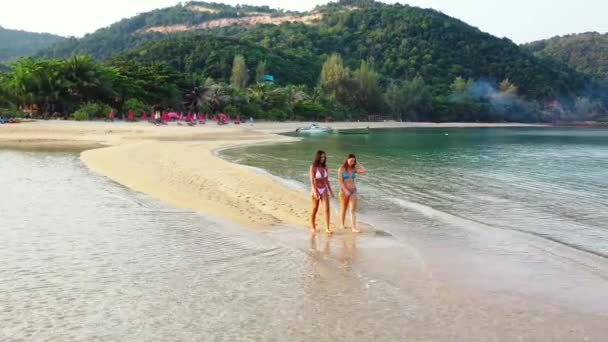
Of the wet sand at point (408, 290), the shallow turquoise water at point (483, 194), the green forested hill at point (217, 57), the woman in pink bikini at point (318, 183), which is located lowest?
the shallow turquoise water at point (483, 194)

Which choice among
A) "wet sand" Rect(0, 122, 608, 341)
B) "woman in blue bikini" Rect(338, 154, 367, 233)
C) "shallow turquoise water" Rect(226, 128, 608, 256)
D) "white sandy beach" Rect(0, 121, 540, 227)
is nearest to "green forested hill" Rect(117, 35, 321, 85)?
"white sandy beach" Rect(0, 121, 540, 227)

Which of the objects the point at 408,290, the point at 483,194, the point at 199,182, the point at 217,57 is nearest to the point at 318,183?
the point at 408,290

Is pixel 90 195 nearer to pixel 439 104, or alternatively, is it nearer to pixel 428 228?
pixel 428 228

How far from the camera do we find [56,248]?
392 inches

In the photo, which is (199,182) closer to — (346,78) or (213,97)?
(213,97)

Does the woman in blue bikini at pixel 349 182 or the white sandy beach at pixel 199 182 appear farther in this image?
the white sandy beach at pixel 199 182

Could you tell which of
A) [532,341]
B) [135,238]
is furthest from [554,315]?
[135,238]

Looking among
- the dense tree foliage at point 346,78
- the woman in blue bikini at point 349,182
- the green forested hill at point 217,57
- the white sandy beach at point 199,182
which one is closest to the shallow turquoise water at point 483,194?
the woman in blue bikini at point 349,182

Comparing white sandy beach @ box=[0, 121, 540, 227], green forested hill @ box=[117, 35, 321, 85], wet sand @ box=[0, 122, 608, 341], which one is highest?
green forested hill @ box=[117, 35, 321, 85]

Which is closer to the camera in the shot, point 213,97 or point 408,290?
point 408,290

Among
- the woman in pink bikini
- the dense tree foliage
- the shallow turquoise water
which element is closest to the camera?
the woman in pink bikini

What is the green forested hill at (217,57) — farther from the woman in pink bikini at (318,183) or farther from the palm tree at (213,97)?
the woman in pink bikini at (318,183)

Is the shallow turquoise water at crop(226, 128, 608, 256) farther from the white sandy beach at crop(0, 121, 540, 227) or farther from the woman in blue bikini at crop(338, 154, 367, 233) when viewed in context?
the white sandy beach at crop(0, 121, 540, 227)

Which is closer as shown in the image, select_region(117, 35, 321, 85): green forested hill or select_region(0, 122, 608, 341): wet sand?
select_region(0, 122, 608, 341): wet sand
